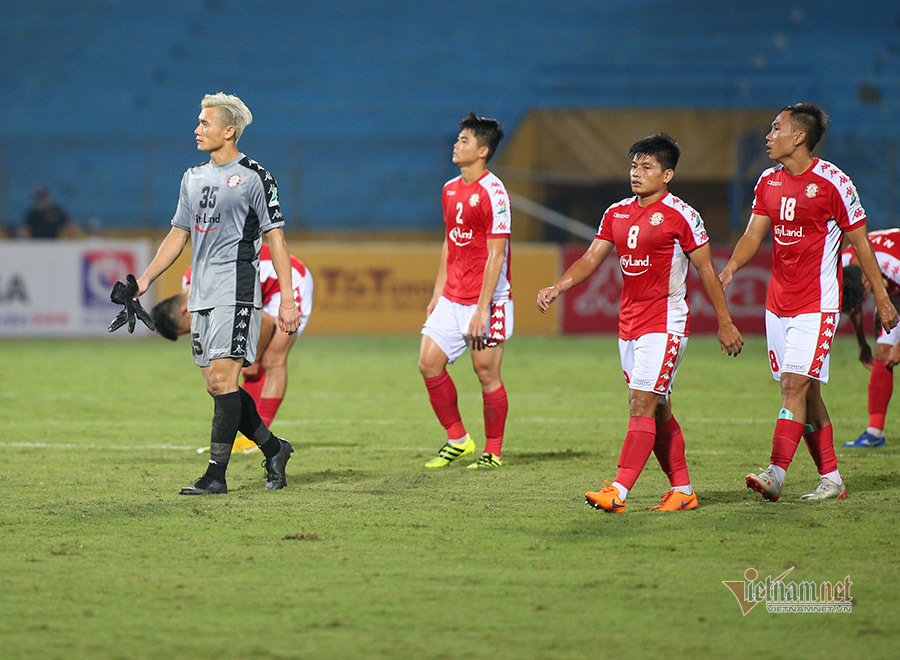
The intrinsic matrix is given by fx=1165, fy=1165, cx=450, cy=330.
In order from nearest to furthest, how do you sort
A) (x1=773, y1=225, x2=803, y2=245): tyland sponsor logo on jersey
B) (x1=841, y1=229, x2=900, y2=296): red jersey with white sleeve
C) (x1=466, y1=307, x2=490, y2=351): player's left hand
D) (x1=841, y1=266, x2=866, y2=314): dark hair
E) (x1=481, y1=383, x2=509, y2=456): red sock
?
1. (x1=773, y1=225, x2=803, y2=245): tyland sponsor logo on jersey
2. (x1=466, y1=307, x2=490, y2=351): player's left hand
3. (x1=481, y1=383, x2=509, y2=456): red sock
4. (x1=841, y1=266, x2=866, y2=314): dark hair
5. (x1=841, y1=229, x2=900, y2=296): red jersey with white sleeve

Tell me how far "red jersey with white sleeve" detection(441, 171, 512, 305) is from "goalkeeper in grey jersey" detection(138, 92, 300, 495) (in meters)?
1.56

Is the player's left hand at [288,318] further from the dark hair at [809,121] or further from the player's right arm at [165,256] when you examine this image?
the dark hair at [809,121]

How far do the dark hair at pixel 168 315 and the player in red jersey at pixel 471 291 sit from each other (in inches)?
74.9

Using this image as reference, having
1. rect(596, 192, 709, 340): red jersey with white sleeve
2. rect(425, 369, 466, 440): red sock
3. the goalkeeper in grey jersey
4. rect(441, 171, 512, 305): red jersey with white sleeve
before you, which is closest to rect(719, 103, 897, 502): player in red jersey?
rect(596, 192, 709, 340): red jersey with white sleeve

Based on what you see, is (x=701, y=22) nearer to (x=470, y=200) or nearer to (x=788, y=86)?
(x=788, y=86)

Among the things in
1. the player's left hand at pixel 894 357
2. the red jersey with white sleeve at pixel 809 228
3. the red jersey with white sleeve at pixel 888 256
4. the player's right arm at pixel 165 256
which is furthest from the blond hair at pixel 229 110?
the player's left hand at pixel 894 357

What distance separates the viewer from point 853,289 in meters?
7.93

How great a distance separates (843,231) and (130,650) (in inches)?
169

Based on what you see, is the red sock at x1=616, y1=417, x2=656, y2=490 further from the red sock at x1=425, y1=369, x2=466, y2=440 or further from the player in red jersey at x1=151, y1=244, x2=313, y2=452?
the player in red jersey at x1=151, y1=244, x2=313, y2=452

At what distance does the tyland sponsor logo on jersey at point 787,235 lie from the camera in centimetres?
627

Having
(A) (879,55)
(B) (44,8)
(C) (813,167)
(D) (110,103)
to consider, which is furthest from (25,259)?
(A) (879,55)

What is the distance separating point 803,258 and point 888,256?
7.16ft

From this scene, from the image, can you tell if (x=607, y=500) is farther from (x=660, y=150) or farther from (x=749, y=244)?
(x=660, y=150)

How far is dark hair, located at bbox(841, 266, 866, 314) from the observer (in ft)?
25.7
